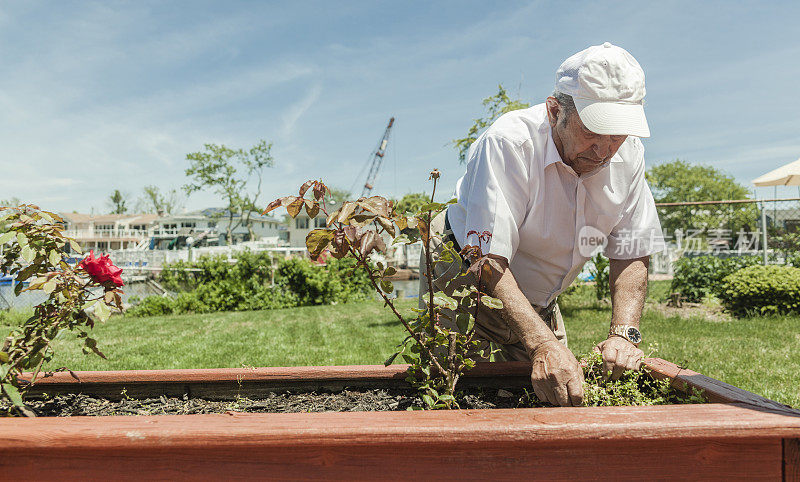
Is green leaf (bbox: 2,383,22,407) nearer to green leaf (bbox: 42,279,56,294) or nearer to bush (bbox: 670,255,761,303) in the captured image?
green leaf (bbox: 42,279,56,294)

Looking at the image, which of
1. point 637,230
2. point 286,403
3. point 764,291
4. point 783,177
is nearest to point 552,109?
point 637,230

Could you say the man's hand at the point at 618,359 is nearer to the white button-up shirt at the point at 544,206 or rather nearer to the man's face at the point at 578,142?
the white button-up shirt at the point at 544,206

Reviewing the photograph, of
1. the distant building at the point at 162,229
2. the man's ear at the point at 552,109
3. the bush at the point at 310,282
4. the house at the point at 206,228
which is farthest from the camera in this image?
the house at the point at 206,228

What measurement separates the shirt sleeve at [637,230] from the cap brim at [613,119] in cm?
40

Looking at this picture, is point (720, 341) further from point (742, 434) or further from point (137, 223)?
point (137, 223)

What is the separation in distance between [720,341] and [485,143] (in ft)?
15.7

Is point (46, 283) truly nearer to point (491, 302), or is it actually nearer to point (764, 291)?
point (491, 302)

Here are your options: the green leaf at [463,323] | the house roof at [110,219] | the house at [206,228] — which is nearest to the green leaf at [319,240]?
the green leaf at [463,323]

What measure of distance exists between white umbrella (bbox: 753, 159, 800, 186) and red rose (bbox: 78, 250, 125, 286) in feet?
33.2

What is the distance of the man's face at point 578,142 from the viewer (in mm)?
1456

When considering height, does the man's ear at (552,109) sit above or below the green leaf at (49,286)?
above

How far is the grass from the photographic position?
13.4ft

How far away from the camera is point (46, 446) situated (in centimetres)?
99

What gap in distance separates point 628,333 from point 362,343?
14.4 ft
